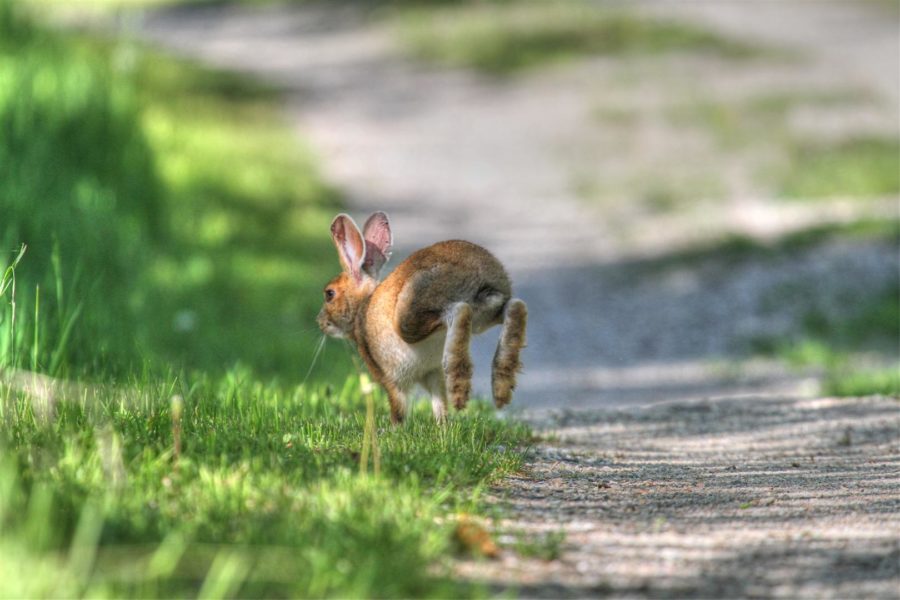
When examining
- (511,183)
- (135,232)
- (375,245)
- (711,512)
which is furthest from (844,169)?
(711,512)

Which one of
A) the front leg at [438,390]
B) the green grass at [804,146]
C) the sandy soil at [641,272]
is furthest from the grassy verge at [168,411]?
the green grass at [804,146]

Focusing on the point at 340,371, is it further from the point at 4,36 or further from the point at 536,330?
the point at 4,36

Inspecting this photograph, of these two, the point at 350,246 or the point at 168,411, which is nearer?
the point at 168,411

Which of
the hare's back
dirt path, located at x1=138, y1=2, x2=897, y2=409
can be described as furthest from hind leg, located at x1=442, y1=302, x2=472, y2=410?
dirt path, located at x1=138, y1=2, x2=897, y2=409

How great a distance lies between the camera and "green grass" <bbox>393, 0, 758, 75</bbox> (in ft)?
68.7

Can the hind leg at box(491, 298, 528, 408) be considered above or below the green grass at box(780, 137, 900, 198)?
below

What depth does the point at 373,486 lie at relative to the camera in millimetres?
4023

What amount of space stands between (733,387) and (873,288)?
2159mm

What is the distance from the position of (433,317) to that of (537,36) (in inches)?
702

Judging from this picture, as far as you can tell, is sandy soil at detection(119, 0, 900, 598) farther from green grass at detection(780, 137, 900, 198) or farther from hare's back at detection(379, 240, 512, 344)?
hare's back at detection(379, 240, 512, 344)

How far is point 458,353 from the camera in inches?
192

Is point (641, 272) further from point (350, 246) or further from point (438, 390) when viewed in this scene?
point (438, 390)

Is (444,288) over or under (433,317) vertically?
over

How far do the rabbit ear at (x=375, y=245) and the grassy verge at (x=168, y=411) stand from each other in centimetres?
57
